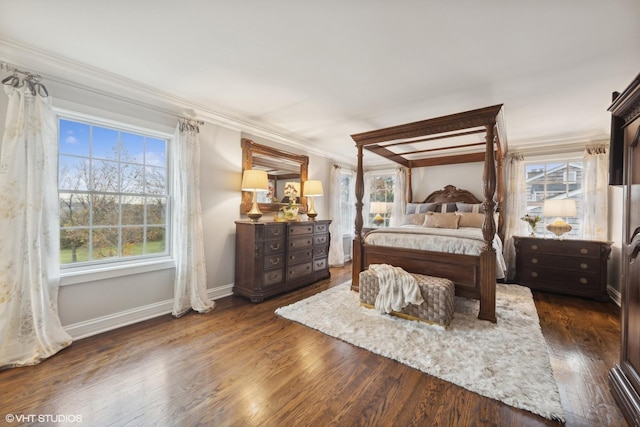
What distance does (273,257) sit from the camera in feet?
11.8

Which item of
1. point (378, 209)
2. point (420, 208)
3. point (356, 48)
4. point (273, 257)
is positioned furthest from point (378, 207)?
point (356, 48)

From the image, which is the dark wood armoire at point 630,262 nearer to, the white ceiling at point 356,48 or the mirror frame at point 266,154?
the white ceiling at point 356,48

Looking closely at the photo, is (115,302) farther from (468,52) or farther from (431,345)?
(468,52)

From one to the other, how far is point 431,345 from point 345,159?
444 centimetres

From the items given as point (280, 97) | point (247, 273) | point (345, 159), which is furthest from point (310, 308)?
point (345, 159)

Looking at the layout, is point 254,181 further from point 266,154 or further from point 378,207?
point 378,207

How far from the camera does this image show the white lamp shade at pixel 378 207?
591cm

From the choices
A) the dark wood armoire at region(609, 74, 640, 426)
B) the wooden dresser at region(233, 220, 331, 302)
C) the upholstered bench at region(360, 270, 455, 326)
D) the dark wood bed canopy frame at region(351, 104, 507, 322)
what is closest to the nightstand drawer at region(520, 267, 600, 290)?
the dark wood bed canopy frame at region(351, 104, 507, 322)

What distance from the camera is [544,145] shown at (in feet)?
14.6

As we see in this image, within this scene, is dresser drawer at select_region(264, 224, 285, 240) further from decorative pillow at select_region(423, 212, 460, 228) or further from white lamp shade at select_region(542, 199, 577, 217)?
white lamp shade at select_region(542, 199, 577, 217)

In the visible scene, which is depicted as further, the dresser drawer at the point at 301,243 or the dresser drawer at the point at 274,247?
the dresser drawer at the point at 301,243

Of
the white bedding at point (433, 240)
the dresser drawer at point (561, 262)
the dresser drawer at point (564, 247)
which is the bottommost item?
the dresser drawer at point (561, 262)

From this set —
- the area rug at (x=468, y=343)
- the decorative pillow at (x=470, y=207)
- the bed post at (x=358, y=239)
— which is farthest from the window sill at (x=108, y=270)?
the decorative pillow at (x=470, y=207)

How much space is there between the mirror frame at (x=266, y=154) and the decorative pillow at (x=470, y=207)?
9.37 ft
